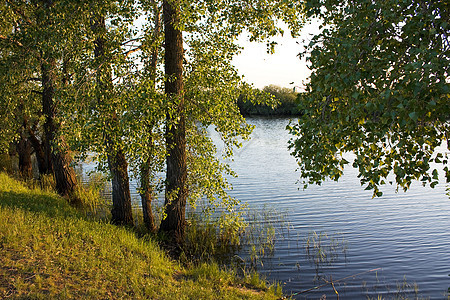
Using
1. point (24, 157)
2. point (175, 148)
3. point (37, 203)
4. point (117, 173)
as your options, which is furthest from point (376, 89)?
point (24, 157)

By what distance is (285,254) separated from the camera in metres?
11.8

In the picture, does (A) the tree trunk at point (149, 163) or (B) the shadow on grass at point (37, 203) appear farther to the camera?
(B) the shadow on grass at point (37, 203)

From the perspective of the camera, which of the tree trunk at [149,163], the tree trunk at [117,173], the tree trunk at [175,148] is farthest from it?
the tree trunk at [175,148]

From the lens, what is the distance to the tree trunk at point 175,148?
10875 mm

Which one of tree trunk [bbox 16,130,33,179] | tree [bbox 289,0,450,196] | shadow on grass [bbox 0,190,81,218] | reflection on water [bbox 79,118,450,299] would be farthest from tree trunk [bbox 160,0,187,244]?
tree trunk [bbox 16,130,33,179]

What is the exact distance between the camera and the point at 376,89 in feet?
14.5

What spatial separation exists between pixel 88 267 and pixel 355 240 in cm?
881

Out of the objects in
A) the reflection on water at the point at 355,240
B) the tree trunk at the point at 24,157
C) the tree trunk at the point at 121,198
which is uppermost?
the tree trunk at the point at 24,157

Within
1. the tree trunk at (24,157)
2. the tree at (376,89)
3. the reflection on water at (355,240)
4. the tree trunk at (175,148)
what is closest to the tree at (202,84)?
the tree trunk at (175,148)

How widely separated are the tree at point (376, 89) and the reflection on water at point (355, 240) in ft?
12.7

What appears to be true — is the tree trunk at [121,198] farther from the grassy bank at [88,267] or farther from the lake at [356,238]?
the lake at [356,238]

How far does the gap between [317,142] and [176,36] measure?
294 inches

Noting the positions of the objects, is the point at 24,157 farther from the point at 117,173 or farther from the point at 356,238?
the point at 356,238

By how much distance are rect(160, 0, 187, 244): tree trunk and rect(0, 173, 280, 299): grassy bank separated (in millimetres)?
1204
